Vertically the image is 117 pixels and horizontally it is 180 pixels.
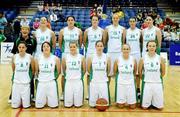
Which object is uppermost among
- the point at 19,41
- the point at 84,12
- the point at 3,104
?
the point at 84,12

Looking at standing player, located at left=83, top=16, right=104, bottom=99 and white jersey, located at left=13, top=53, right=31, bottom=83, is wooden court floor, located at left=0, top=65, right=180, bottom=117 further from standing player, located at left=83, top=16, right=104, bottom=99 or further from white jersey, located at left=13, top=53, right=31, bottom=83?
standing player, located at left=83, top=16, right=104, bottom=99

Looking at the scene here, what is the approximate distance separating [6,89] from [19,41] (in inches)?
79.4

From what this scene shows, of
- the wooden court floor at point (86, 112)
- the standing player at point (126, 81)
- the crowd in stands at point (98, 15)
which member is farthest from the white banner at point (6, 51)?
the standing player at point (126, 81)

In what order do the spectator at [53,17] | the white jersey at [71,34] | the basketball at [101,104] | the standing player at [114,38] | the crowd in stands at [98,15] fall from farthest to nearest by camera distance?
the spectator at [53,17], the crowd in stands at [98,15], the standing player at [114,38], the white jersey at [71,34], the basketball at [101,104]

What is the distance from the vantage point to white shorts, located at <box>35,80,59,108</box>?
6668 millimetres

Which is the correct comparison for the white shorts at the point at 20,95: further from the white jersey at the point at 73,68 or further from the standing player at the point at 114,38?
the standing player at the point at 114,38

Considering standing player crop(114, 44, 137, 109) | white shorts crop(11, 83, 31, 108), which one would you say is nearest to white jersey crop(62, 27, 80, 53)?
standing player crop(114, 44, 137, 109)

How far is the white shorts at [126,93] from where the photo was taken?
22.2ft

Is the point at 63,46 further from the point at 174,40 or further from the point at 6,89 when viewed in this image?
the point at 174,40

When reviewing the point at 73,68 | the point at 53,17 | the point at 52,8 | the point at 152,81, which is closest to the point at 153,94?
the point at 152,81

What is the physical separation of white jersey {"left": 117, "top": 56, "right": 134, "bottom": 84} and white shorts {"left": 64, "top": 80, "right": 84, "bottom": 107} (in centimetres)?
66

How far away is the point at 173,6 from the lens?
63.3 feet

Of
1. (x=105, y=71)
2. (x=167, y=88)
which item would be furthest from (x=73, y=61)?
(x=167, y=88)

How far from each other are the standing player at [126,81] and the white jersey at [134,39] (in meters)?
0.56
